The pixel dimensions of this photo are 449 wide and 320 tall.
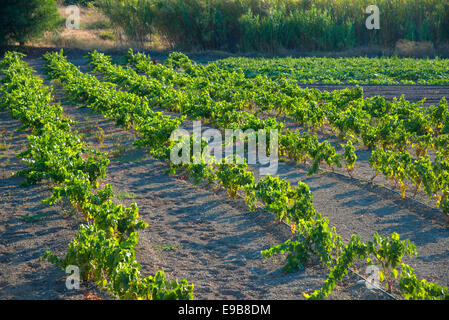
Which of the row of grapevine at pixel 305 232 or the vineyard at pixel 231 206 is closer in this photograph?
the row of grapevine at pixel 305 232

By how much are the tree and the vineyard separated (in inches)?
622

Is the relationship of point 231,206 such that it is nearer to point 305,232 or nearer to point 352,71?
point 305,232

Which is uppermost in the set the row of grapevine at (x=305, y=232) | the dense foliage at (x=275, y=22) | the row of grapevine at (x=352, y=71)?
the dense foliage at (x=275, y=22)

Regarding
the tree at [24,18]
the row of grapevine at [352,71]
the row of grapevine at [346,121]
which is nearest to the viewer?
the row of grapevine at [346,121]

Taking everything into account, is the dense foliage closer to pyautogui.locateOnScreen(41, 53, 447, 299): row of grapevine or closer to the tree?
the tree

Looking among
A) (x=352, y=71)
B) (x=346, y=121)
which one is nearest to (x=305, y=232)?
(x=346, y=121)

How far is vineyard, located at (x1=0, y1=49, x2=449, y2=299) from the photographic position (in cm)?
542

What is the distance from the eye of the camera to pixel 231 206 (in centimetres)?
793

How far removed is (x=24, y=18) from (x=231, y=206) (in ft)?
77.7

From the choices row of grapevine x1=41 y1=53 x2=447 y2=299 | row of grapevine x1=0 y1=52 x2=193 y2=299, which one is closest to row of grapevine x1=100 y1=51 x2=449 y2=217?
row of grapevine x1=41 y1=53 x2=447 y2=299

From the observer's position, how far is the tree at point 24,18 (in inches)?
1075

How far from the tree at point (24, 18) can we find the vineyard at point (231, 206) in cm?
1579

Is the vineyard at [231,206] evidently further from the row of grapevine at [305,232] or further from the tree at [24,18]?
the tree at [24,18]

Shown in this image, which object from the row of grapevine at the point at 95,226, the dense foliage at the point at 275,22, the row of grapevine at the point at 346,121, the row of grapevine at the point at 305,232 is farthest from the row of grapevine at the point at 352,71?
the row of grapevine at the point at 95,226
